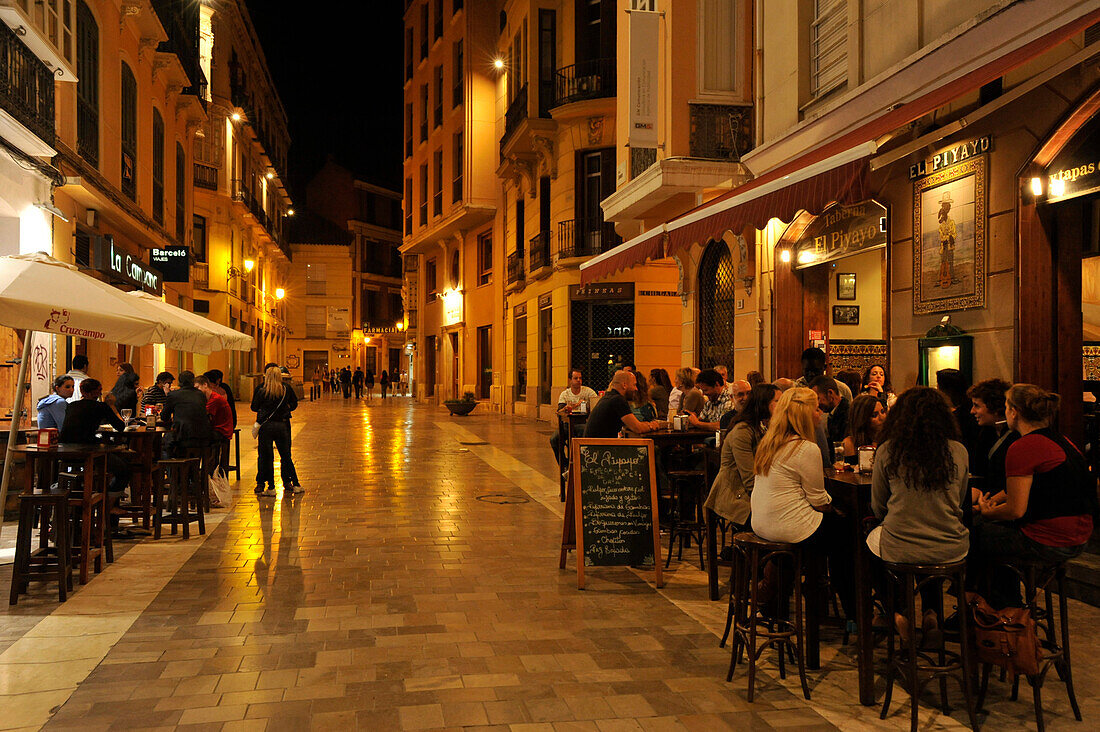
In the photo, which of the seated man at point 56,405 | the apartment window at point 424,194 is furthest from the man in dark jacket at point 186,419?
the apartment window at point 424,194

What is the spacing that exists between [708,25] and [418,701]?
1149 cm

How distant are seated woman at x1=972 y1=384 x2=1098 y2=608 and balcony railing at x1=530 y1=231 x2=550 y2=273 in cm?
1993

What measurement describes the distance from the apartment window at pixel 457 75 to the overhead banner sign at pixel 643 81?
20.8m

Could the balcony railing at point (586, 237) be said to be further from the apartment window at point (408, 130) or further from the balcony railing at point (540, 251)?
the apartment window at point (408, 130)

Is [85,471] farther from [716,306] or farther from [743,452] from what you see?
[716,306]

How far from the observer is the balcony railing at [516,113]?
2434cm

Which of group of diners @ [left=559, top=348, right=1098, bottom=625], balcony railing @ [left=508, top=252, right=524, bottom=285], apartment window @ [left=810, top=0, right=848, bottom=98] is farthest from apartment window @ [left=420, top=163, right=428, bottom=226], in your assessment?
group of diners @ [left=559, top=348, right=1098, bottom=625]

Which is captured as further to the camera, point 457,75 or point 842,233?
point 457,75

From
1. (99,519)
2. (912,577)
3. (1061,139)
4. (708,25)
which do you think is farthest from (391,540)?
(708,25)

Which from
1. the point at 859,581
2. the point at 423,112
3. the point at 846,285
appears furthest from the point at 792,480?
the point at 423,112

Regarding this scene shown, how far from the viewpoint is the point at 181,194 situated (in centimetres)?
2320

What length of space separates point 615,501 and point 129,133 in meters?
15.4

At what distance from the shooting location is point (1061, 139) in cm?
676

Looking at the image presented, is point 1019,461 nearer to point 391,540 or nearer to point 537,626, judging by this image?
point 537,626
